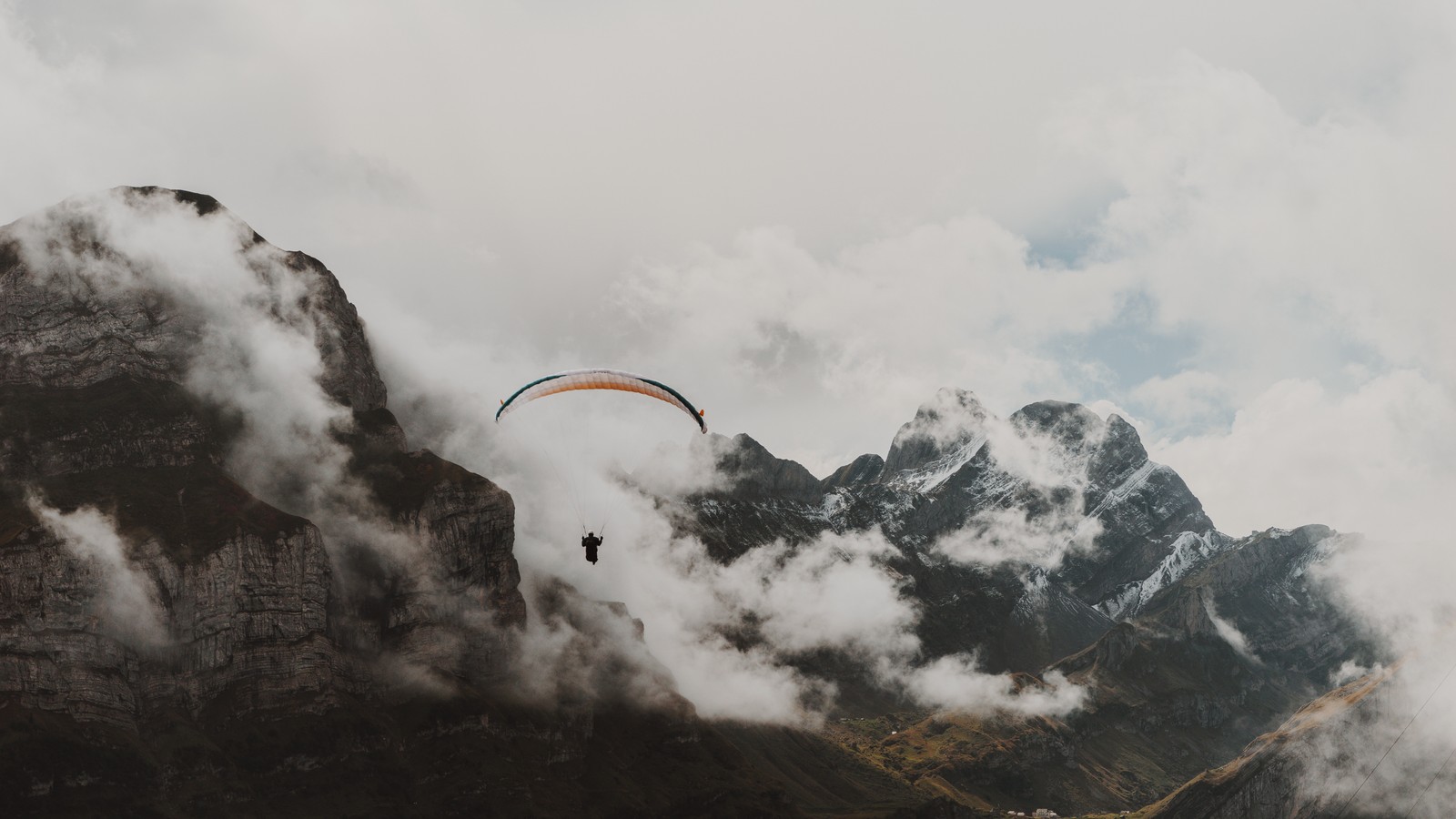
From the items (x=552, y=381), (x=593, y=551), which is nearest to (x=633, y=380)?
Answer: (x=552, y=381)

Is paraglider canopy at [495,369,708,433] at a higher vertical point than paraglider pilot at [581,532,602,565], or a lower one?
higher

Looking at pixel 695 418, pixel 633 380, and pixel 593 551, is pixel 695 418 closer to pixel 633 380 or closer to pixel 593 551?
pixel 633 380

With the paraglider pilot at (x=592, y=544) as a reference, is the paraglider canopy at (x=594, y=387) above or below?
above

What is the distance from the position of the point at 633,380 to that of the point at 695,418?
13505 millimetres

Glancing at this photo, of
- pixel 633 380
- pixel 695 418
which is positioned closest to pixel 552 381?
pixel 633 380

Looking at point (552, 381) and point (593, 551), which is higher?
point (552, 381)

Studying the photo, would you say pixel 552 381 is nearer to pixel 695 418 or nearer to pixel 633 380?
pixel 633 380

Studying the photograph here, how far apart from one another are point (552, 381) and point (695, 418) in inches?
936

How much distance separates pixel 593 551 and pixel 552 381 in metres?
27.5

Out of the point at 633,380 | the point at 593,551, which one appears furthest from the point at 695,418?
the point at 593,551

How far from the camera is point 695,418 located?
173m

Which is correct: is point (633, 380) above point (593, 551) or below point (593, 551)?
above

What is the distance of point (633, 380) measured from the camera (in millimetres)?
179625

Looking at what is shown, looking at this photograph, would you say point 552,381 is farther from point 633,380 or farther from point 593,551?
point 593,551
